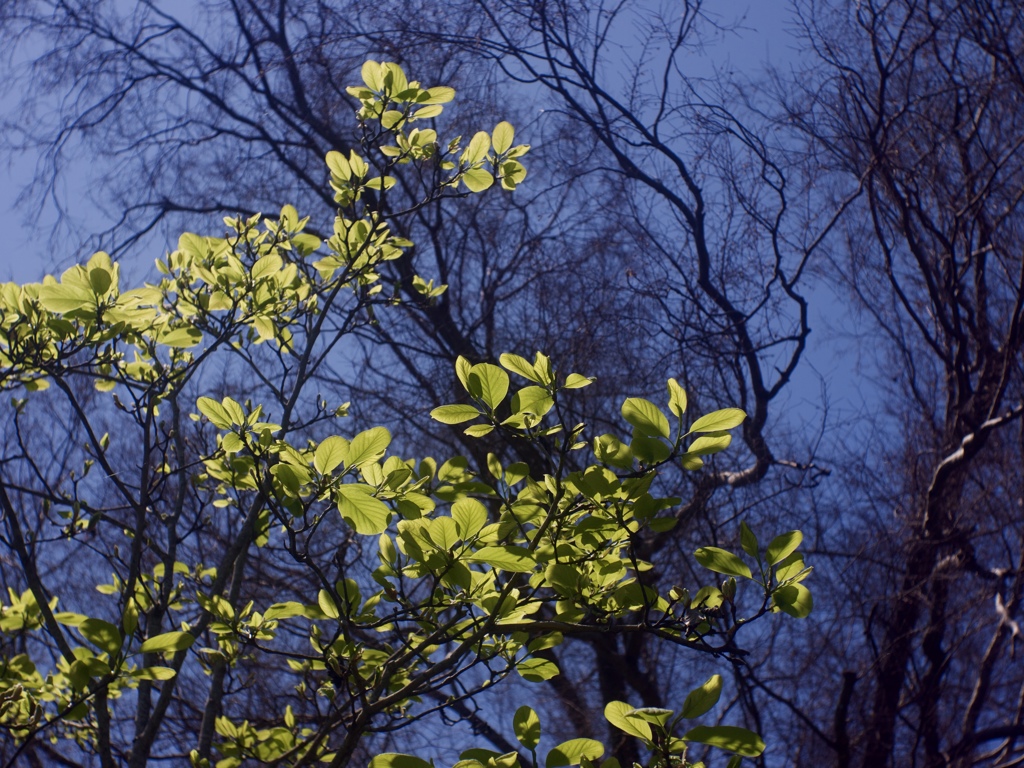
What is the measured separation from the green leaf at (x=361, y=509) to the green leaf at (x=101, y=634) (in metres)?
0.45

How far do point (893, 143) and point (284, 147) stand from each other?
3089 millimetres

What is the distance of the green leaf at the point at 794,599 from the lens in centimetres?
127

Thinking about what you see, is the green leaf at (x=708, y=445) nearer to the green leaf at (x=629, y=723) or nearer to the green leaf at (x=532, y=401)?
the green leaf at (x=532, y=401)

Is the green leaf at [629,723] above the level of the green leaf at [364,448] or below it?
below

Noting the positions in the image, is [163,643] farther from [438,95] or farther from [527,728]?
[438,95]

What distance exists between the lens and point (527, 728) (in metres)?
1.32

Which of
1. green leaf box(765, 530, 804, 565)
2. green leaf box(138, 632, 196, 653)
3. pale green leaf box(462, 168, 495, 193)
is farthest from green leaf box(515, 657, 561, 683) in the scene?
pale green leaf box(462, 168, 495, 193)

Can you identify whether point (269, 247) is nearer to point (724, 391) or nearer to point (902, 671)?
point (724, 391)

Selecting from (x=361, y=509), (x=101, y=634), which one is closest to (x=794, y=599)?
(x=361, y=509)

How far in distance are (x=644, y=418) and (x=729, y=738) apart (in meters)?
0.48

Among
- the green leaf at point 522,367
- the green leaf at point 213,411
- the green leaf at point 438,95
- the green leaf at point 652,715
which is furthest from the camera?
the green leaf at point 438,95

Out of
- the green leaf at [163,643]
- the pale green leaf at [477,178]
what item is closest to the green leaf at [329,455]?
the green leaf at [163,643]

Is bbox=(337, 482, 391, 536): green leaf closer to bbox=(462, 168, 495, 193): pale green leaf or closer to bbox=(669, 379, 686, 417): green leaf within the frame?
bbox=(669, 379, 686, 417): green leaf

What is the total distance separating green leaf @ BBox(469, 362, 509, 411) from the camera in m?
1.22
